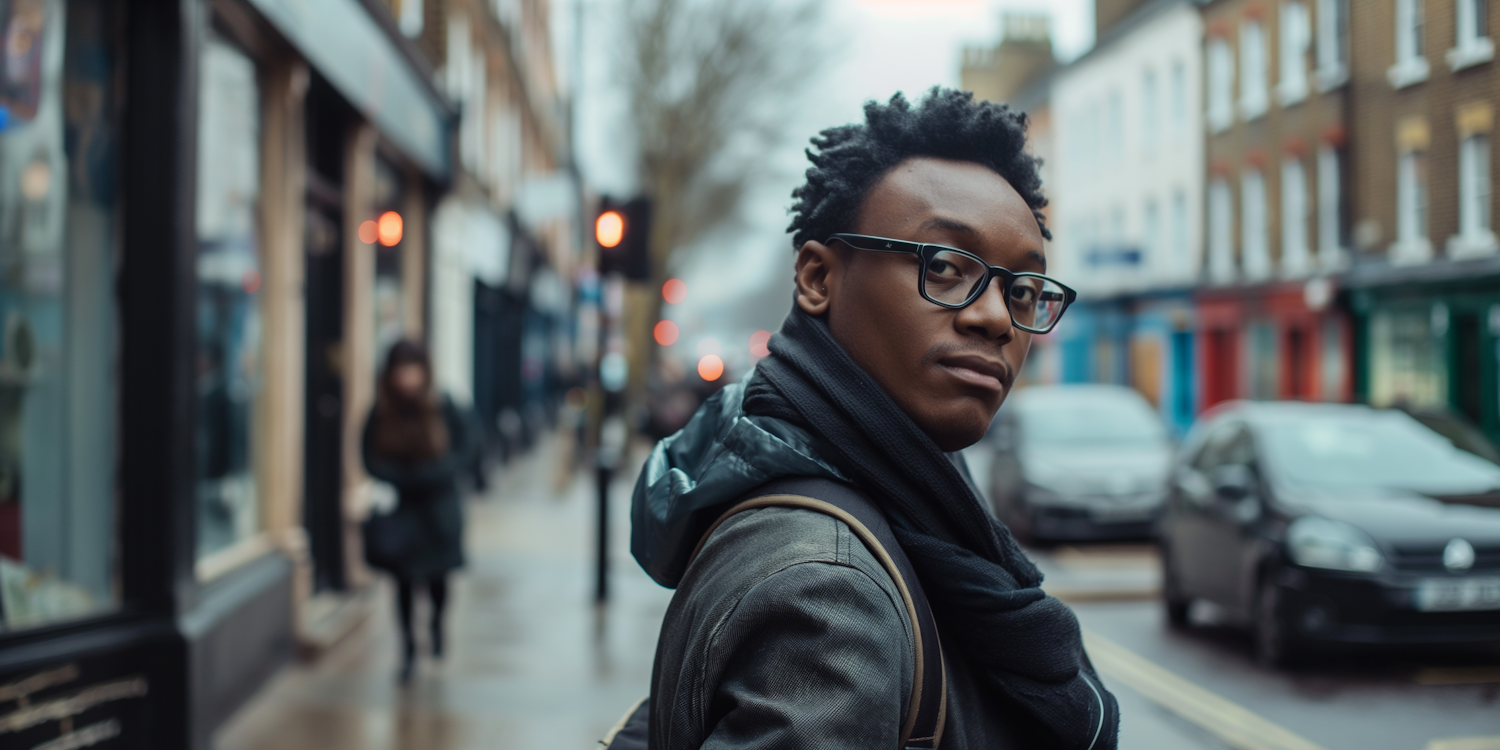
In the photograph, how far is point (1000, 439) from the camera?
44.4ft

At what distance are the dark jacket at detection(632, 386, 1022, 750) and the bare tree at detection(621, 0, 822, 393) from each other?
24731mm

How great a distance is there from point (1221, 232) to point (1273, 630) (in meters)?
23.2

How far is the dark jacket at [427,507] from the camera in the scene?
6875mm

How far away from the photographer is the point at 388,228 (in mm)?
11211

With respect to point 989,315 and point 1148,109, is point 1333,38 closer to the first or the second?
point 989,315

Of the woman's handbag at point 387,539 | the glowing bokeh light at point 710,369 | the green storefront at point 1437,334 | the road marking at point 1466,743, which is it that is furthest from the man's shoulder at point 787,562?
the glowing bokeh light at point 710,369

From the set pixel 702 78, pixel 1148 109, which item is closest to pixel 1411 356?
pixel 702 78

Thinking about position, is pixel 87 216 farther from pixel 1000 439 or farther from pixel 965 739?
pixel 1000 439

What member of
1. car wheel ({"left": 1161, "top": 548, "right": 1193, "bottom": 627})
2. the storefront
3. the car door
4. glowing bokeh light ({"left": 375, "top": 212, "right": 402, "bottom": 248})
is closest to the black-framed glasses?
the storefront

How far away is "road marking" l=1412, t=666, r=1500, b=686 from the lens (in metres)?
6.57

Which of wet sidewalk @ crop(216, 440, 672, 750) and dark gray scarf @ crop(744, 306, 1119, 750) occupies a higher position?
dark gray scarf @ crop(744, 306, 1119, 750)

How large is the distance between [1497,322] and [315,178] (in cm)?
833

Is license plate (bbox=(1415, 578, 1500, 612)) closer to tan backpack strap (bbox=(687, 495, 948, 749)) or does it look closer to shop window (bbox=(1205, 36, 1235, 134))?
tan backpack strap (bbox=(687, 495, 948, 749))

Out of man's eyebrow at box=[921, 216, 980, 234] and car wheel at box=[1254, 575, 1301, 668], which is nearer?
man's eyebrow at box=[921, 216, 980, 234]
